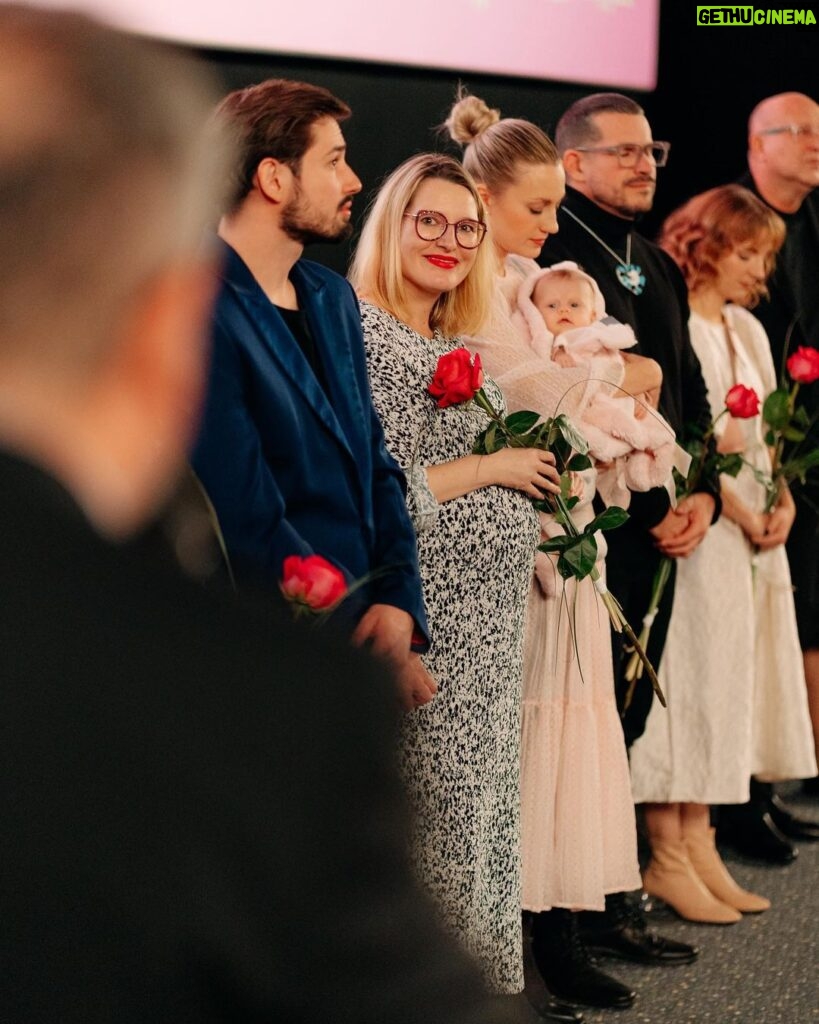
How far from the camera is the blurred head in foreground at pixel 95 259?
60 centimetres

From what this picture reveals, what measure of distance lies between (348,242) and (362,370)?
1521 millimetres

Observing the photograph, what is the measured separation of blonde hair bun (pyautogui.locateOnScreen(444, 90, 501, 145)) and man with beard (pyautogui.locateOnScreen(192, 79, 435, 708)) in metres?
0.74

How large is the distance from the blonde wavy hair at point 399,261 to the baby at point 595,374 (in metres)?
0.20

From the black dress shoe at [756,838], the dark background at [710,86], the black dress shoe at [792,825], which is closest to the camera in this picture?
the black dress shoe at [756,838]

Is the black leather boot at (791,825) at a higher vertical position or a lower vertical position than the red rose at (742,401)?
lower

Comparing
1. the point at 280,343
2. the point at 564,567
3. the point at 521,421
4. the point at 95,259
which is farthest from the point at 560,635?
the point at 95,259

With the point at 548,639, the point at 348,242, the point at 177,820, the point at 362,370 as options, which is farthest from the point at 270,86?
the point at 177,820

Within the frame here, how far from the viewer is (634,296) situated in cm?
337

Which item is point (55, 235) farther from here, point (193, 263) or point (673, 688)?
point (673, 688)

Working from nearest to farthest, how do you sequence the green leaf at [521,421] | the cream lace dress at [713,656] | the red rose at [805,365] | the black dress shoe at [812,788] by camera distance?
the green leaf at [521,421] < the cream lace dress at [713,656] < the red rose at [805,365] < the black dress shoe at [812,788]

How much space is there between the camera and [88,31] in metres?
0.64

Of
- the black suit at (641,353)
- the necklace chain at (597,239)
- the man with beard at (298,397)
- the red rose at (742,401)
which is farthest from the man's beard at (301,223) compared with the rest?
the red rose at (742,401)

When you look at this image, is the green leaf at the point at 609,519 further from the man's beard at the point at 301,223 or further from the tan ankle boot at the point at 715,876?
the tan ankle boot at the point at 715,876

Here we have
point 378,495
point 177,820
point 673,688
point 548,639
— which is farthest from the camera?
point 673,688
